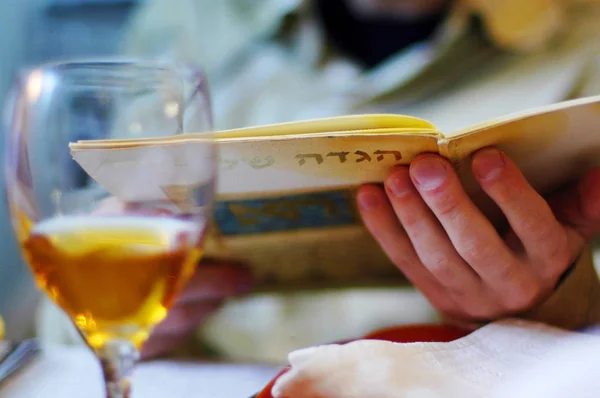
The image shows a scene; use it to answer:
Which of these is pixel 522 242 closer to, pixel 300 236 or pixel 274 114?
pixel 300 236

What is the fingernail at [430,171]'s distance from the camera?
0.31 m

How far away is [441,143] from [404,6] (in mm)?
619

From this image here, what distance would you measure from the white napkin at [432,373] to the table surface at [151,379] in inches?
4.3

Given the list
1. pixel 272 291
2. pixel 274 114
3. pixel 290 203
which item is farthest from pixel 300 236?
pixel 274 114

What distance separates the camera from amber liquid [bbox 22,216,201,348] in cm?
26

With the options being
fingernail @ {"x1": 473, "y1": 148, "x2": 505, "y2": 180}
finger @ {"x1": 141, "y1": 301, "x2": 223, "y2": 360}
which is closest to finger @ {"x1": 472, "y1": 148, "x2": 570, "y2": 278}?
fingernail @ {"x1": 473, "y1": 148, "x2": 505, "y2": 180}

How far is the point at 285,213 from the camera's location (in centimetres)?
45

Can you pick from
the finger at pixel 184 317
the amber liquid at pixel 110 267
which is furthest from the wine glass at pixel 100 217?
the finger at pixel 184 317

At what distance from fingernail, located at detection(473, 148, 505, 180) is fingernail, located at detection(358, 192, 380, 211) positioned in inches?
2.6

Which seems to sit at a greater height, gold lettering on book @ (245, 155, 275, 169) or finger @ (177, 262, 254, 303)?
gold lettering on book @ (245, 155, 275, 169)

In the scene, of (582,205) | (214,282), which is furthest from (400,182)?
(214,282)

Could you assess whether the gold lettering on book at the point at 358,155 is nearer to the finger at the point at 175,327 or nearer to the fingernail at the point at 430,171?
the fingernail at the point at 430,171

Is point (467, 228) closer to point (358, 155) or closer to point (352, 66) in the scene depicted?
point (358, 155)

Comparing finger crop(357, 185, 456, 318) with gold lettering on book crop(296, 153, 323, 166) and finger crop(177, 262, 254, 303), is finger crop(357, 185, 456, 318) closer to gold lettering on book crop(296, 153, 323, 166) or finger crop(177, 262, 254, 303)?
gold lettering on book crop(296, 153, 323, 166)
